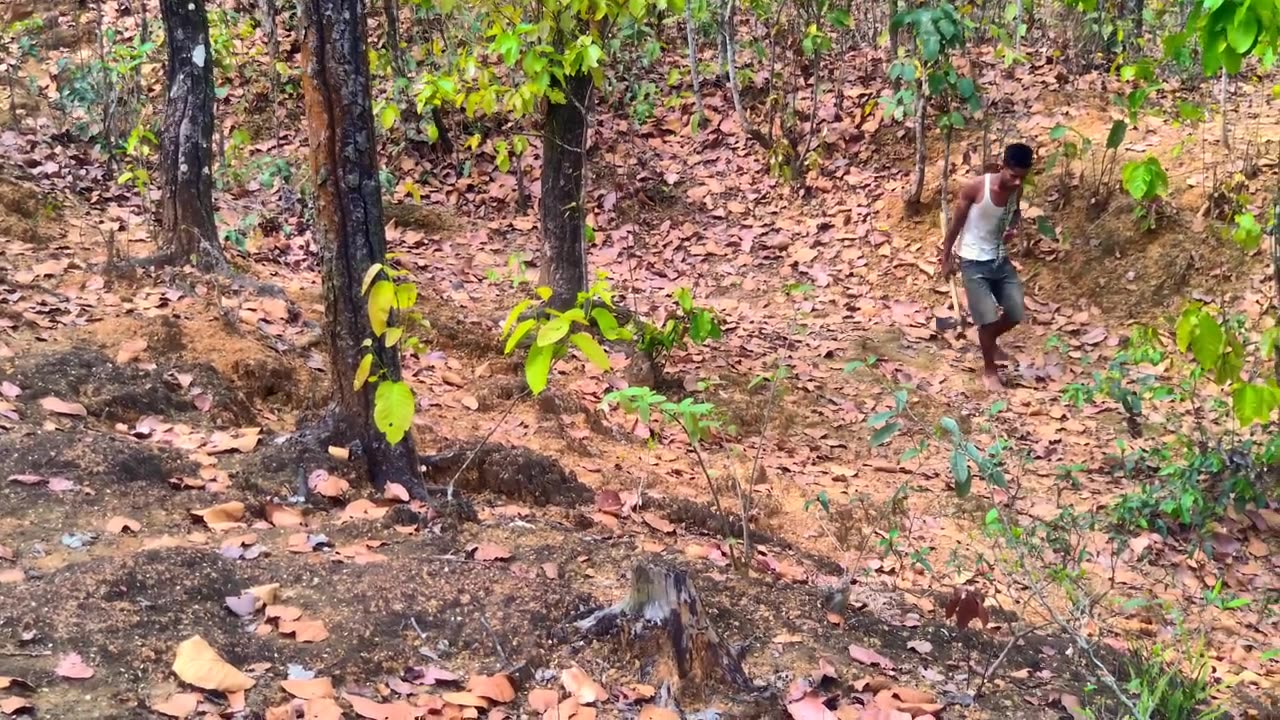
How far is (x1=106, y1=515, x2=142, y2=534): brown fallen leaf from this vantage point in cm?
265

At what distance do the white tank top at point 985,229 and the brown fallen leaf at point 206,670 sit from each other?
472 centimetres

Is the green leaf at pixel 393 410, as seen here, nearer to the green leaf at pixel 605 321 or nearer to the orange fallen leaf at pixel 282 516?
the green leaf at pixel 605 321

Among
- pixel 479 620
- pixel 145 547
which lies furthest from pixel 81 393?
pixel 479 620

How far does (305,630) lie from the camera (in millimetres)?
2258

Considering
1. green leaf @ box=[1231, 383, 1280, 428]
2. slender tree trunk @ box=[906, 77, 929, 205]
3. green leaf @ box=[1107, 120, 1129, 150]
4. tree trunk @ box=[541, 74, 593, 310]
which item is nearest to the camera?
green leaf @ box=[1231, 383, 1280, 428]

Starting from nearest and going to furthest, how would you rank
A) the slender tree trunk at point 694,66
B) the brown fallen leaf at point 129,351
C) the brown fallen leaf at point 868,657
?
the brown fallen leaf at point 868,657
the brown fallen leaf at point 129,351
the slender tree trunk at point 694,66

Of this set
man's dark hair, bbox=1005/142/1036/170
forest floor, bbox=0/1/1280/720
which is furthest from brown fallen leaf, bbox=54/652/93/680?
man's dark hair, bbox=1005/142/1036/170

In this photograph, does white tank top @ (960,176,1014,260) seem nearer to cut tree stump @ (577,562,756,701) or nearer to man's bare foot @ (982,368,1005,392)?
man's bare foot @ (982,368,1005,392)

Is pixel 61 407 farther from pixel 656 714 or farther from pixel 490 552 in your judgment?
pixel 656 714

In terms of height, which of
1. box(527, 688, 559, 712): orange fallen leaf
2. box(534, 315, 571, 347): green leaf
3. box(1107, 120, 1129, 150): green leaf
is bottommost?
box(527, 688, 559, 712): orange fallen leaf

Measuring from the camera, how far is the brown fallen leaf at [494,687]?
2143 millimetres

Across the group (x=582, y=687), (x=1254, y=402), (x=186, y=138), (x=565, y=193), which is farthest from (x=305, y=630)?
(x=565, y=193)

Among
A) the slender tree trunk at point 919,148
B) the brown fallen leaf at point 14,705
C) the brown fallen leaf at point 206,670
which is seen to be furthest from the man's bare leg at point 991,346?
the brown fallen leaf at point 14,705

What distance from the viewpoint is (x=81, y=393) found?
3.51 meters
